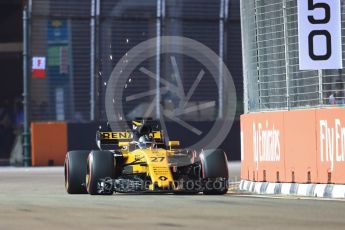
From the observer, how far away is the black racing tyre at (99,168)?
61.3ft

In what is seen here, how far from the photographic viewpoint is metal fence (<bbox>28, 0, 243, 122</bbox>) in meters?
40.5

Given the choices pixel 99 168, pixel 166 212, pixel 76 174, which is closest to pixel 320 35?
pixel 99 168

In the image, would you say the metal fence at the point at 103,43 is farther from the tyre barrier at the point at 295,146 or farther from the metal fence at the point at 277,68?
the tyre barrier at the point at 295,146

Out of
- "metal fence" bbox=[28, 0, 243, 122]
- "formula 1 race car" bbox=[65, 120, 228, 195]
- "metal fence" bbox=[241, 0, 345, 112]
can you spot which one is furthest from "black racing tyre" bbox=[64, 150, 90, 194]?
"metal fence" bbox=[28, 0, 243, 122]

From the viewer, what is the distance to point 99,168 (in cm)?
1870

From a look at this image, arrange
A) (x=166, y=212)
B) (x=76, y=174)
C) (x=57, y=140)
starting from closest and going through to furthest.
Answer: (x=166, y=212), (x=76, y=174), (x=57, y=140)

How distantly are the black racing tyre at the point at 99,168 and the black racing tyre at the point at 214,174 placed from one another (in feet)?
5.31

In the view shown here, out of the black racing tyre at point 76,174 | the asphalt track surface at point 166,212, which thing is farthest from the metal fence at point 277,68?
the black racing tyre at point 76,174

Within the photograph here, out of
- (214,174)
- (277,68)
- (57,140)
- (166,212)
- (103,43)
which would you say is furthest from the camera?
(103,43)

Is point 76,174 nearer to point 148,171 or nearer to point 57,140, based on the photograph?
point 148,171

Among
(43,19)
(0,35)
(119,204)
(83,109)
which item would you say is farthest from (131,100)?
(119,204)

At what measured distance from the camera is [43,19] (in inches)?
1593

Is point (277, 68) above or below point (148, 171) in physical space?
above

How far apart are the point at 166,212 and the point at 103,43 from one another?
89.7 feet
